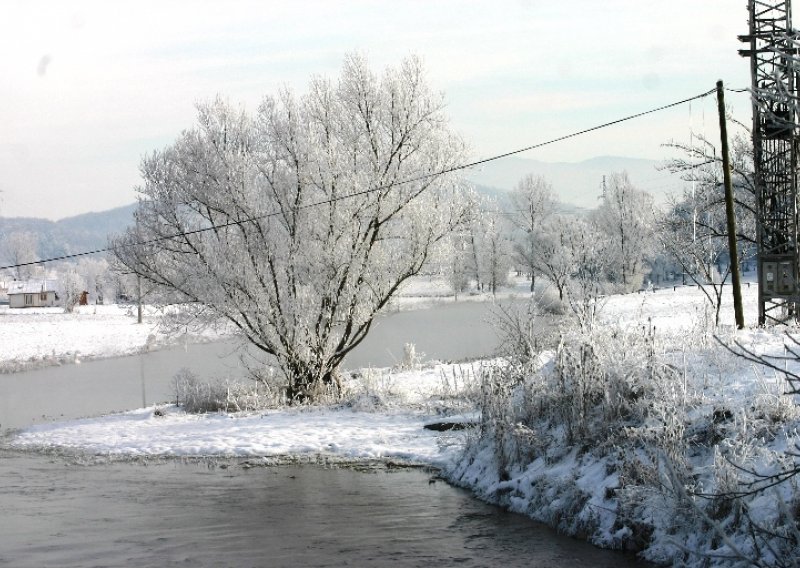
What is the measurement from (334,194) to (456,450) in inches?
404

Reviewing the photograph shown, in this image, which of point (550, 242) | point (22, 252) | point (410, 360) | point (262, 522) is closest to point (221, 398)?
point (410, 360)

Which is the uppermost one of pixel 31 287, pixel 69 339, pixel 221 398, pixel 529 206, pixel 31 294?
pixel 529 206

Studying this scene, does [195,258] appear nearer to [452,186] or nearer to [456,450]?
[452,186]

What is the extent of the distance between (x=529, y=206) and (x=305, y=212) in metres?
68.5

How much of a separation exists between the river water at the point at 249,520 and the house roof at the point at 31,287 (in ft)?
269

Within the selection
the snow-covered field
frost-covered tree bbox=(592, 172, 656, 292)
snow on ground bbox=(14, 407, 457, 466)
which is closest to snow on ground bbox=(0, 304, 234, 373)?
snow on ground bbox=(14, 407, 457, 466)

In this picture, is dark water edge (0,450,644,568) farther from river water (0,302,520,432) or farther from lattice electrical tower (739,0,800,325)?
lattice electrical tower (739,0,800,325)

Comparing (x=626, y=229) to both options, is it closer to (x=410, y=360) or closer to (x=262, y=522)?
(x=410, y=360)

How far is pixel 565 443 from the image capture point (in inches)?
425

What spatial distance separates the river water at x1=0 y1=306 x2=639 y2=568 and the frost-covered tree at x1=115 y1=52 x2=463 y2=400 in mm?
7431

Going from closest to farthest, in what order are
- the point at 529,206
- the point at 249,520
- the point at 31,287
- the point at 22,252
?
the point at 249,520 < the point at 529,206 < the point at 31,287 < the point at 22,252

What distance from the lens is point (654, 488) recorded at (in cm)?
859

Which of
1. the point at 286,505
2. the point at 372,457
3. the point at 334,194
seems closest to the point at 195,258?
the point at 334,194

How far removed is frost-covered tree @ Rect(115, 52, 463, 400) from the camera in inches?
866
